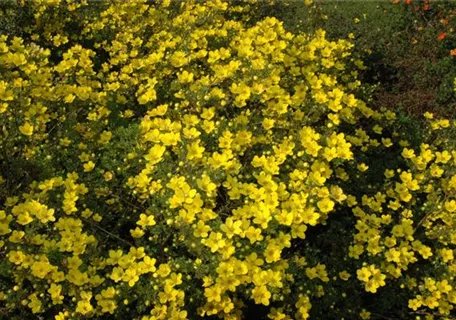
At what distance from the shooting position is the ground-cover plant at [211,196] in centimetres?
299

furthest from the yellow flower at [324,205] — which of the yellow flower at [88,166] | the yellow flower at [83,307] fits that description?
the yellow flower at [88,166]

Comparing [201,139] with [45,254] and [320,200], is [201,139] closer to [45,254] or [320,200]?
[320,200]

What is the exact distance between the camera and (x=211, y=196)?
3.21 m

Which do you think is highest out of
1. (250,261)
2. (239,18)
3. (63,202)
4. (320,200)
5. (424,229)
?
(239,18)

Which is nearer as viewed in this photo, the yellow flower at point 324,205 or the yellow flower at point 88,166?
the yellow flower at point 324,205

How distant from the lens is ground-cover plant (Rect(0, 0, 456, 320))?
2.99 meters

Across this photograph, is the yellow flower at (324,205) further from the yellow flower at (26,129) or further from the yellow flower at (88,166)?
the yellow flower at (26,129)

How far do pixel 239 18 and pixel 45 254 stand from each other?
484 cm

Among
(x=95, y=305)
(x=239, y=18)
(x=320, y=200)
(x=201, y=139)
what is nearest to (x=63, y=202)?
(x=95, y=305)

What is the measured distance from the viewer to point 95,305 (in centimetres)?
307

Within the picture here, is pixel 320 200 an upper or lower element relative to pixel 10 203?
upper

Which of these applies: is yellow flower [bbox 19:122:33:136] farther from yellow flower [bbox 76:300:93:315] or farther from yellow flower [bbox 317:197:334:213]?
yellow flower [bbox 317:197:334:213]

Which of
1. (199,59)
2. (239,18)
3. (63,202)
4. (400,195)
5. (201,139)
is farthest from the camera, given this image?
(239,18)

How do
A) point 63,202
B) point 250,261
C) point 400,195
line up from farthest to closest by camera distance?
point 400,195
point 63,202
point 250,261
